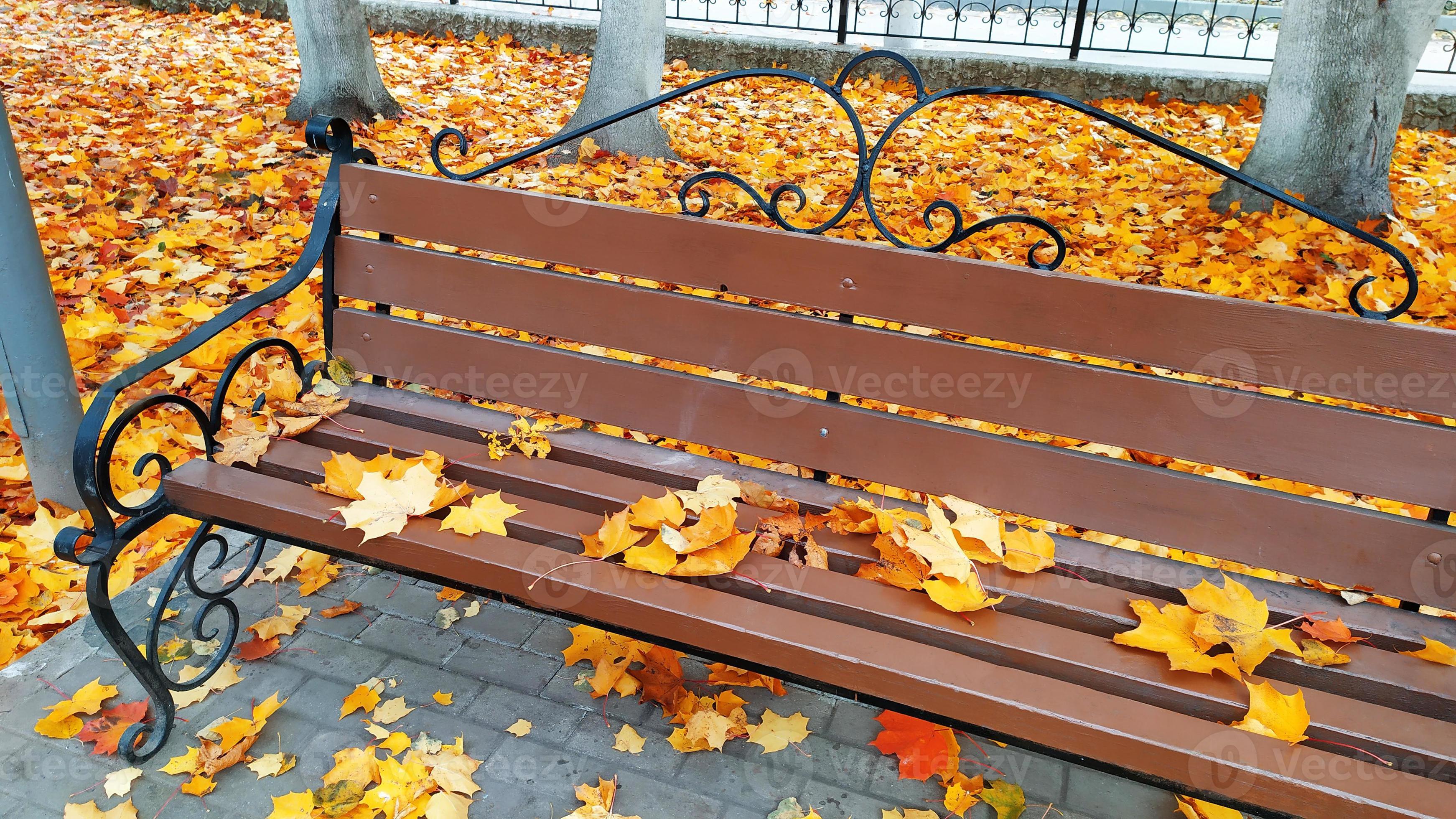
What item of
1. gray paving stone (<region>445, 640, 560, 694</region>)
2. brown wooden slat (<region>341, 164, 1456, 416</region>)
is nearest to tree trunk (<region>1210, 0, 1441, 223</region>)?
brown wooden slat (<region>341, 164, 1456, 416</region>)

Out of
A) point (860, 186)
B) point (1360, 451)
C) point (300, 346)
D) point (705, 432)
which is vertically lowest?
point (300, 346)

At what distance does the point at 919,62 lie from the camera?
6.73m

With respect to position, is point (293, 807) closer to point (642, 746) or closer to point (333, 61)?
point (642, 746)

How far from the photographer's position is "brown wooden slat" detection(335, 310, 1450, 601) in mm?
1806

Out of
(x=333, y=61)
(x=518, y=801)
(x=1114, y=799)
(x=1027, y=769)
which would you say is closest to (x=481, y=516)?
(x=518, y=801)

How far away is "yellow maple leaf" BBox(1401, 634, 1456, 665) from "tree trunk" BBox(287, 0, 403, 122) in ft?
17.8

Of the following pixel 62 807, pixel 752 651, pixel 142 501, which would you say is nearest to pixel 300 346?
pixel 142 501

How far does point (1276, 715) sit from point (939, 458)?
0.76 meters

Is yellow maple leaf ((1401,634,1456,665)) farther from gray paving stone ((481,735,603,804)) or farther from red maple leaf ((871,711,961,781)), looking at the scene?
gray paving stone ((481,735,603,804))

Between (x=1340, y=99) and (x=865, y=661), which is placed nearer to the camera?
(x=865, y=661)

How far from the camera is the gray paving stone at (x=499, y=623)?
2.39 meters

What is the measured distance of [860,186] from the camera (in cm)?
216

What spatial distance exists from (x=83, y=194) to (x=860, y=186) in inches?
152

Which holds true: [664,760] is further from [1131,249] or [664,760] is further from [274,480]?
[1131,249]
